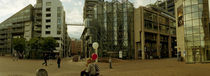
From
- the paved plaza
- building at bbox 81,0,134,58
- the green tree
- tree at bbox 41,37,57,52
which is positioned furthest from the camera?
the green tree

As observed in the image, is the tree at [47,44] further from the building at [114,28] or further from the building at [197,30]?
the building at [197,30]

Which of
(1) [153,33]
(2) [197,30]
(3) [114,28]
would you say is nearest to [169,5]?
(1) [153,33]

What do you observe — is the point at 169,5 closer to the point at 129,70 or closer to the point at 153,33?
the point at 153,33

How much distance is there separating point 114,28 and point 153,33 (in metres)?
12.5

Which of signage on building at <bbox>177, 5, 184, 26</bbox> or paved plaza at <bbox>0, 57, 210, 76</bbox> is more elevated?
signage on building at <bbox>177, 5, 184, 26</bbox>

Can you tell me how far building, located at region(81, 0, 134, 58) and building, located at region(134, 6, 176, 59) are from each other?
208cm

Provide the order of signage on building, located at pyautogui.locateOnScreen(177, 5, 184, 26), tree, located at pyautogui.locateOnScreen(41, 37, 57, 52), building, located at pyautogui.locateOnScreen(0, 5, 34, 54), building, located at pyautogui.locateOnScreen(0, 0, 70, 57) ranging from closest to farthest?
signage on building, located at pyautogui.locateOnScreen(177, 5, 184, 26) → tree, located at pyautogui.locateOnScreen(41, 37, 57, 52) → building, located at pyautogui.locateOnScreen(0, 0, 70, 57) → building, located at pyautogui.locateOnScreen(0, 5, 34, 54)

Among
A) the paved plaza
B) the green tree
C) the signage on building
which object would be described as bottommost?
the paved plaza

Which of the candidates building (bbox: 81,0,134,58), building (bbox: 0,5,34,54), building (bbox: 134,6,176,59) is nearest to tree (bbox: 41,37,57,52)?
building (bbox: 81,0,134,58)

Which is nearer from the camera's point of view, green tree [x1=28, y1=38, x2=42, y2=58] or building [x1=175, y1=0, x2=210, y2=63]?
building [x1=175, y1=0, x2=210, y2=63]

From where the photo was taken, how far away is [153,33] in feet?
177

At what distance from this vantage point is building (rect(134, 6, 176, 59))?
49.3 m

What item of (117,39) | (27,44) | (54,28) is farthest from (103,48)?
(54,28)

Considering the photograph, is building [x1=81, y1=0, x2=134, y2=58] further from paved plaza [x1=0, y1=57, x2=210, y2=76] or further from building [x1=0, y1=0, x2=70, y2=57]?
paved plaza [x1=0, y1=57, x2=210, y2=76]
